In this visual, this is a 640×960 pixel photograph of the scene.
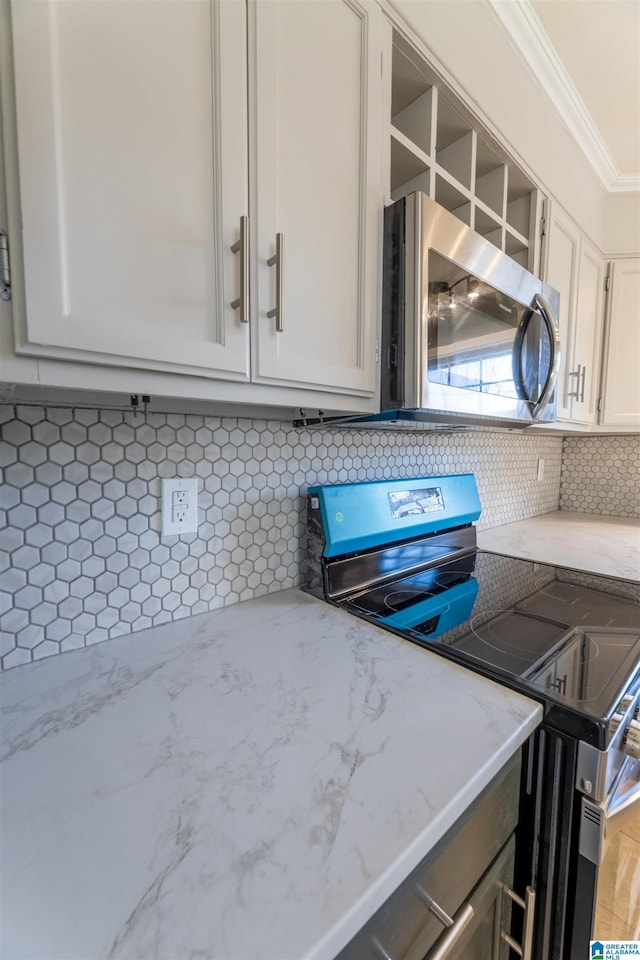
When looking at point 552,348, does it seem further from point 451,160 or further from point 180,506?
point 180,506

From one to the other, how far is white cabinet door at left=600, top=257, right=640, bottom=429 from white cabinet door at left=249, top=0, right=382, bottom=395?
1.73m

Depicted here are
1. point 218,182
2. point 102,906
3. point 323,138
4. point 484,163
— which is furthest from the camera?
point 484,163

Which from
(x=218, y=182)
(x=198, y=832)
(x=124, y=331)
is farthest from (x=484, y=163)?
(x=198, y=832)

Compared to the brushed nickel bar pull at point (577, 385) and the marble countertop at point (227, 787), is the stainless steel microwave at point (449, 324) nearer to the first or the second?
the marble countertop at point (227, 787)

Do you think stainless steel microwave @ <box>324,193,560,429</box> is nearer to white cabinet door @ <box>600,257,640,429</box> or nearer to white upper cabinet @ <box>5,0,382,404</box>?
white upper cabinet @ <box>5,0,382,404</box>

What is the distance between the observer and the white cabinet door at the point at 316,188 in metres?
0.66

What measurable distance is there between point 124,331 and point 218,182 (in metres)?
0.28

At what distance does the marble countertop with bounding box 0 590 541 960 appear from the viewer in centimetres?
33

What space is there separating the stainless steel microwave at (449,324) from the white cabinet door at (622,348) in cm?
118

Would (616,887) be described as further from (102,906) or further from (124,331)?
(124,331)

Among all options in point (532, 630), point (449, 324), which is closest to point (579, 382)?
point (449, 324)

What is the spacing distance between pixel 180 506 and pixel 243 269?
0.48 meters

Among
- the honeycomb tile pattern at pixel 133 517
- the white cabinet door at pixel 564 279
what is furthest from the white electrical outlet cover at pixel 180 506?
the white cabinet door at pixel 564 279

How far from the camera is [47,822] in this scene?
0.41 metres
